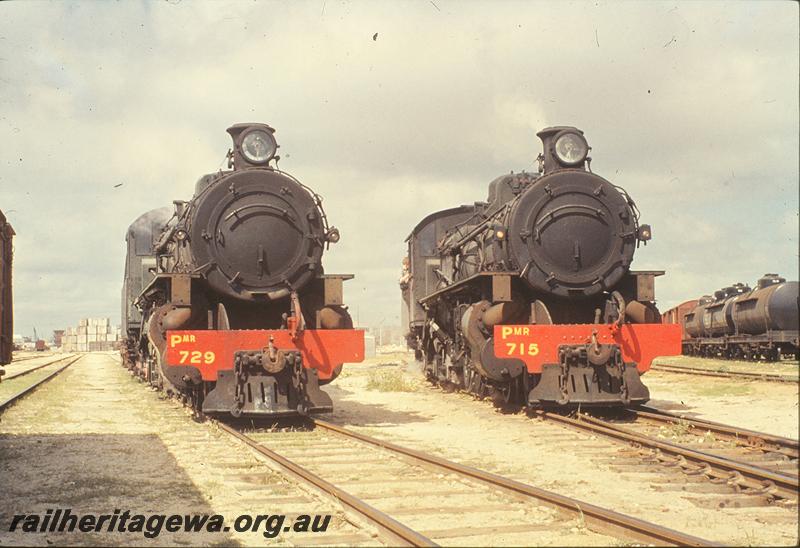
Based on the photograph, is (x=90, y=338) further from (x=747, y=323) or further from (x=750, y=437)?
(x=750, y=437)

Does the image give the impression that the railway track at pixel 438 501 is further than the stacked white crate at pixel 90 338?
No

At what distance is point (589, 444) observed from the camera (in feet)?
29.0

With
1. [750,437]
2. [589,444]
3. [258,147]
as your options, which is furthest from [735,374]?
[258,147]

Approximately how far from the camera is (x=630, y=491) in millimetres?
6465

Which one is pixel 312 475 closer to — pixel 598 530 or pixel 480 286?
pixel 598 530

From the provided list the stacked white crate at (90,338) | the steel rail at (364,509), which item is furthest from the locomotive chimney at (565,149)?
the stacked white crate at (90,338)

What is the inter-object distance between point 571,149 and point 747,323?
1692 cm

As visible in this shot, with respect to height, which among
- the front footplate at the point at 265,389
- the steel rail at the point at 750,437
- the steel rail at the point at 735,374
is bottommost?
the steel rail at the point at 750,437

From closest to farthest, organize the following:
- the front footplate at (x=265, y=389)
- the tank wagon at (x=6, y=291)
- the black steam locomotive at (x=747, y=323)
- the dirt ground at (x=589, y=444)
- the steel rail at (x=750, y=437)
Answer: the dirt ground at (x=589, y=444) < the steel rail at (x=750, y=437) < the tank wagon at (x=6, y=291) < the front footplate at (x=265, y=389) < the black steam locomotive at (x=747, y=323)

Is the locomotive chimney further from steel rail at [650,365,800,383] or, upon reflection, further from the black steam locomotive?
the black steam locomotive

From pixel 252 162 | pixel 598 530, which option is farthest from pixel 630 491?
pixel 252 162

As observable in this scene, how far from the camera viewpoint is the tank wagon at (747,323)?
955 inches

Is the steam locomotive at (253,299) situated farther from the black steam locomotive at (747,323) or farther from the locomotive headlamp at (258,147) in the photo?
the black steam locomotive at (747,323)

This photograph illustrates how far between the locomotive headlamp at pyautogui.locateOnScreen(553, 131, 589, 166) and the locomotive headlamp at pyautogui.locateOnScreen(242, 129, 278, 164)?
3953mm
